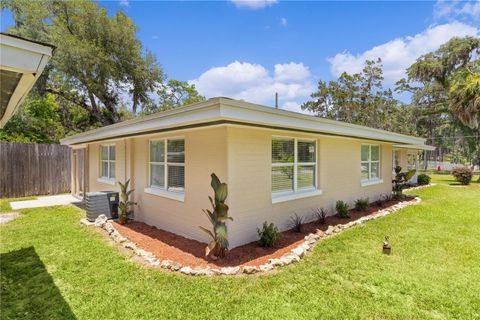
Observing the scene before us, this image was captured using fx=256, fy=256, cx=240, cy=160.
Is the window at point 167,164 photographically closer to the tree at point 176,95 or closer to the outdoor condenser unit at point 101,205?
the outdoor condenser unit at point 101,205

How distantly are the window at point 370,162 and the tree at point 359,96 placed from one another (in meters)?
15.2

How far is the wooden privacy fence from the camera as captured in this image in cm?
1066

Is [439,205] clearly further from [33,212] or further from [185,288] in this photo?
[33,212]

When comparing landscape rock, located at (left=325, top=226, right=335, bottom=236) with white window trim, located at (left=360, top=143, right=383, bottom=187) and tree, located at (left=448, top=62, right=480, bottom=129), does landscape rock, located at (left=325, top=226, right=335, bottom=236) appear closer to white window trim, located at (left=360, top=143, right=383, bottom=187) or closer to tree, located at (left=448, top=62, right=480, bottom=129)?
white window trim, located at (left=360, top=143, right=383, bottom=187)

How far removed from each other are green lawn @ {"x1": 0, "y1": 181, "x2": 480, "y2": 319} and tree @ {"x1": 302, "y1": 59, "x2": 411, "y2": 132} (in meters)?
20.6

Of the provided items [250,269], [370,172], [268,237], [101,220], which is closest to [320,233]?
[268,237]

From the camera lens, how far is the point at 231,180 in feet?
16.1

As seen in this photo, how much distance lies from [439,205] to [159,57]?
64.9 ft

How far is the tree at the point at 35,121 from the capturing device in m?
16.2

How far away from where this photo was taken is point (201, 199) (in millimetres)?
5391

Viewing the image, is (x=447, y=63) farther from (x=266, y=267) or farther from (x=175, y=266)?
(x=175, y=266)

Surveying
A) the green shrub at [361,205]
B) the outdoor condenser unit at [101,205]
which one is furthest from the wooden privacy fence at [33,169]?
the green shrub at [361,205]

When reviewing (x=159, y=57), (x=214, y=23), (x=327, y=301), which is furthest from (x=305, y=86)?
(x=327, y=301)

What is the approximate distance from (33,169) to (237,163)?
10985 mm
